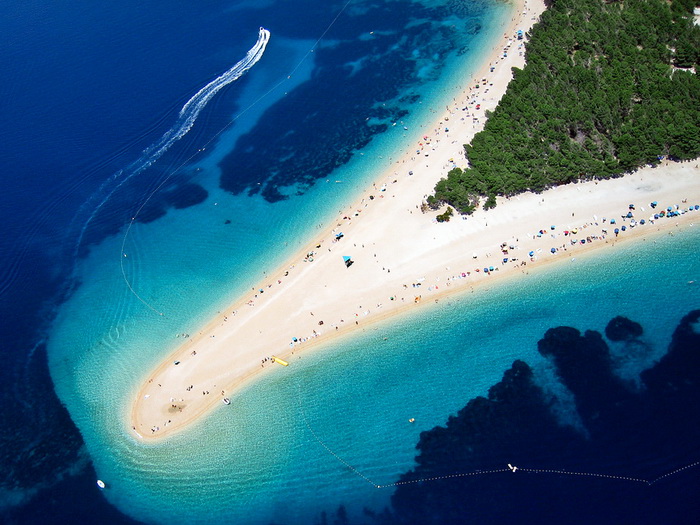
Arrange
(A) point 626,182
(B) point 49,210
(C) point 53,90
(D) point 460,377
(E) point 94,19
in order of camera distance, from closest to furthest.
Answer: (D) point 460,377
(A) point 626,182
(B) point 49,210
(C) point 53,90
(E) point 94,19

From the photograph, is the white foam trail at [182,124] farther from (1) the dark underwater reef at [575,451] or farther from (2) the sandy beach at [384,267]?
(1) the dark underwater reef at [575,451]

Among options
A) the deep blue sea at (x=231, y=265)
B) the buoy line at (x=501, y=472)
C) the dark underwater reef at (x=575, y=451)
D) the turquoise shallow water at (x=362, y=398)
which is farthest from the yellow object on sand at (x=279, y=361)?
the dark underwater reef at (x=575, y=451)

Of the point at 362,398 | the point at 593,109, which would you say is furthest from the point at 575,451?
the point at 593,109

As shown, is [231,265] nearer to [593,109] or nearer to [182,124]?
[182,124]

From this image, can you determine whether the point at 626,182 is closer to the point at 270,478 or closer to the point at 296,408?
the point at 296,408

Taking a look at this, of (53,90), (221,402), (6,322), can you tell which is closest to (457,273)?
(221,402)

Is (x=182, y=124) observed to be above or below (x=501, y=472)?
above
